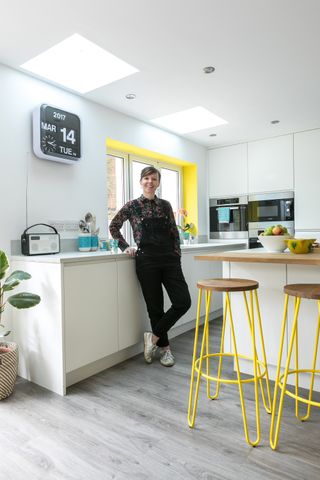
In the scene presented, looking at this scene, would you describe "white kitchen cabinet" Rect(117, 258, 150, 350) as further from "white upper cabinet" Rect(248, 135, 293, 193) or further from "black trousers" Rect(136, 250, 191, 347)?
"white upper cabinet" Rect(248, 135, 293, 193)

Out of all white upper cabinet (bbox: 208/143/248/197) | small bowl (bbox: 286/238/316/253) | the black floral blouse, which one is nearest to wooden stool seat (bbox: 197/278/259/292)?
small bowl (bbox: 286/238/316/253)

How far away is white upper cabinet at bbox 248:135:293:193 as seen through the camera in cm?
409

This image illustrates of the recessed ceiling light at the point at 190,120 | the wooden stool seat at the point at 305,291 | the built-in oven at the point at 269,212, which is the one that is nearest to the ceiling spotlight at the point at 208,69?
the recessed ceiling light at the point at 190,120

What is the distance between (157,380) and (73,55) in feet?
7.44

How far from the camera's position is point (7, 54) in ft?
7.21

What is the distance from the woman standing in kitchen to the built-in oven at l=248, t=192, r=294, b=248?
2115 mm

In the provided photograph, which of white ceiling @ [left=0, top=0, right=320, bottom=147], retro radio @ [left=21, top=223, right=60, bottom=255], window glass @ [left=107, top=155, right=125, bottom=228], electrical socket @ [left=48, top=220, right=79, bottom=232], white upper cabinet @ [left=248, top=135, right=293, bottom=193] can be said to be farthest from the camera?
white upper cabinet @ [left=248, top=135, right=293, bottom=193]

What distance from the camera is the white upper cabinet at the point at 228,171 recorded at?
4426mm

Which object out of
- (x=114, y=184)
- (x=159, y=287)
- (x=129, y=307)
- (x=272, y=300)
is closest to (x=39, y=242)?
(x=129, y=307)

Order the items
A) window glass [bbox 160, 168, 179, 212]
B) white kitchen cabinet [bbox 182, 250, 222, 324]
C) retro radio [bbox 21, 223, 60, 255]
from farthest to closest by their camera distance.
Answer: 1. window glass [bbox 160, 168, 179, 212]
2. white kitchen cabinet [bbox 182, 250, 222, 324]
3. retro radio [bbox 21, 223, 60, 255]

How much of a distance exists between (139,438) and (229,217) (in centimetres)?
337

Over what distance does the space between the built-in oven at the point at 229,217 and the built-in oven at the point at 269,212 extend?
9cm

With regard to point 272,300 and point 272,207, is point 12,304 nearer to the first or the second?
point 272,300

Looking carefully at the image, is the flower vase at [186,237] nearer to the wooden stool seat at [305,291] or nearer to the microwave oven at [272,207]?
the microwave oven at [272,207]
